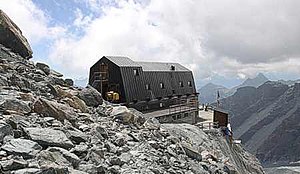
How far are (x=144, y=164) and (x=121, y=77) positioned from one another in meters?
34.5

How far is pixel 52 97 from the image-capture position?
59.6ft

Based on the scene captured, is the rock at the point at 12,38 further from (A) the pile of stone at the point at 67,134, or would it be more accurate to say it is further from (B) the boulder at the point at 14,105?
(B) the boulder at the point at 14,105

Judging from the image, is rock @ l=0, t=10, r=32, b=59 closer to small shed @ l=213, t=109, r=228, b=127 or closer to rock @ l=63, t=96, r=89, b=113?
rock @ l=63, t=96, r=89, b=113

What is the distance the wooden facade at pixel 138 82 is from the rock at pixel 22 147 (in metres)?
36.4

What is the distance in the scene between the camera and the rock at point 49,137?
11.5m

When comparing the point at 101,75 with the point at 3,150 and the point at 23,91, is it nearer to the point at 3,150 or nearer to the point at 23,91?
the point at 23,91

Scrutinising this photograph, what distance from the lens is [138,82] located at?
5012cm

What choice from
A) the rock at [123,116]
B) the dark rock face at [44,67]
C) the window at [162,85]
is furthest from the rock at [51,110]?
the window at [162,85]

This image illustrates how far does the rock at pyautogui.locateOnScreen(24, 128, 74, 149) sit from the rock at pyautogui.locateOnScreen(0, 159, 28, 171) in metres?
1.99

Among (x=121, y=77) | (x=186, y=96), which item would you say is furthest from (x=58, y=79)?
(x=186, y=96)

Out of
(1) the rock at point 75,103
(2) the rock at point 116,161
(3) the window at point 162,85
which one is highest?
(3) the window at point 162,85

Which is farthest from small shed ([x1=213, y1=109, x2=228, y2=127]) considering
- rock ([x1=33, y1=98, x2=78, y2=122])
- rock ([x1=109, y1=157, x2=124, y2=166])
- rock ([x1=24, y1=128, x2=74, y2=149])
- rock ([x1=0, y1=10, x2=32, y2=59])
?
rock ([x1=24, y1=128, x2=74, y2=149])

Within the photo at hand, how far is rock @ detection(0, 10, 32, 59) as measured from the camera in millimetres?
22422

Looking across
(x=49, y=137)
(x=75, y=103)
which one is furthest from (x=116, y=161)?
(x=75, y=103)
